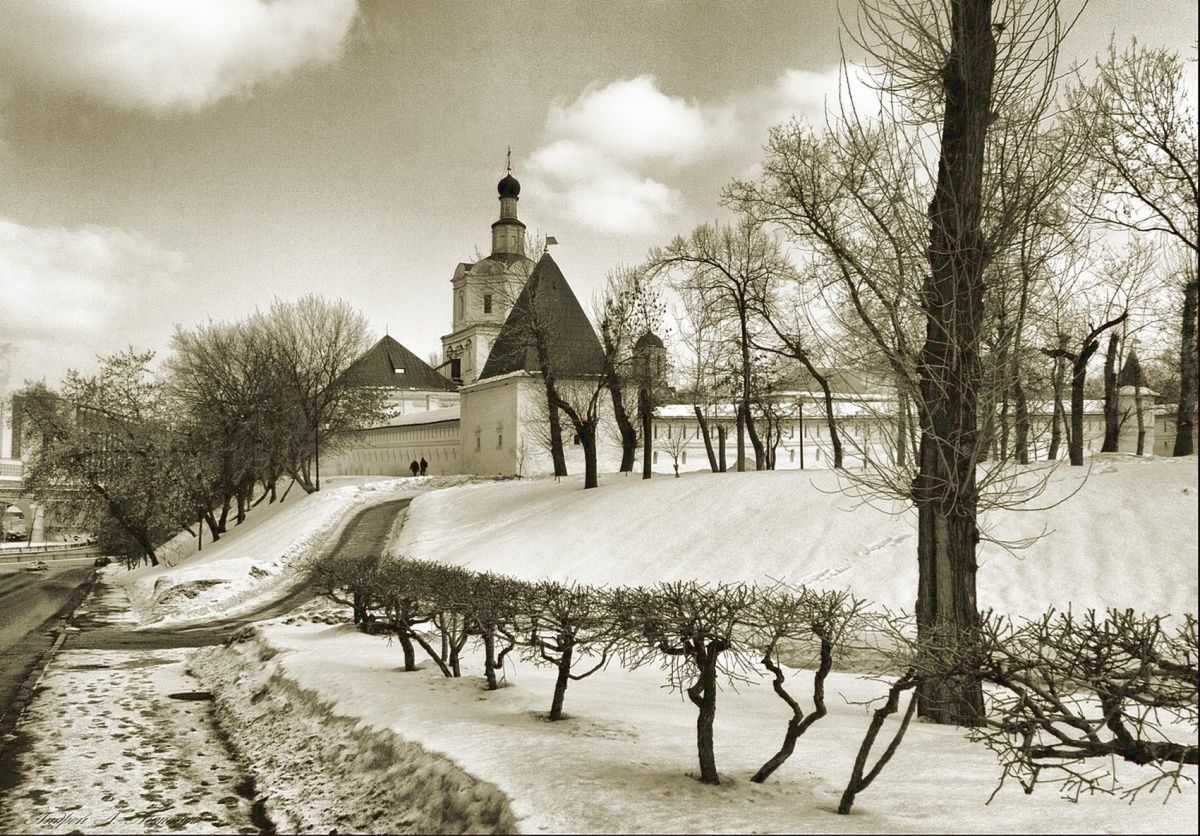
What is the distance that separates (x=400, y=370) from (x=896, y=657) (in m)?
64.8

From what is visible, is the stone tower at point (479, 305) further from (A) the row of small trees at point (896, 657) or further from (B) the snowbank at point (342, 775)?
(A) the row of small trees at point (896, 657)

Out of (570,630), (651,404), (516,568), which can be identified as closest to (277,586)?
(516,568)

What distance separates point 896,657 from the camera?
Result: 5.31 m

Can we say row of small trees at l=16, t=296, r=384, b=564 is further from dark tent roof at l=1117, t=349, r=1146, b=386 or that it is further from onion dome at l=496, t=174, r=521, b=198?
dark tent roof at l=1117, t=349, r=1146, b=386

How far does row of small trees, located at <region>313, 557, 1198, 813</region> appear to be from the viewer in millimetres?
4383

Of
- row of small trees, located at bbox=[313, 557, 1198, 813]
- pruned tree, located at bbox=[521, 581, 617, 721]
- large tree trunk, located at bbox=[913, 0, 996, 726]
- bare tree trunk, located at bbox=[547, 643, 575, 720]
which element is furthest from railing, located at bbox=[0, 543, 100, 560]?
large tree trunk, located at bbox=[913, 0, 996, 726]

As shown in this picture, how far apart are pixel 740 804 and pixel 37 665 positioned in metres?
13.5

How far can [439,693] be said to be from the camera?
9625 mm

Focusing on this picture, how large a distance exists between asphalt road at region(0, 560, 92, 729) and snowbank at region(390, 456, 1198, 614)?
941 centimetres

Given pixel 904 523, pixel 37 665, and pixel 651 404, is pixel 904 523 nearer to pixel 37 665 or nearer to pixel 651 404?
pixel 651 404

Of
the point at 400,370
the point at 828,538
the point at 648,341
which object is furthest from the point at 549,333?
the point at 400,370

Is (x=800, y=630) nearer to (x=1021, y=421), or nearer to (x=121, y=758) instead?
(x=1021, y=421)

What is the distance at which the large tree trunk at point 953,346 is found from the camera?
8.38 metres

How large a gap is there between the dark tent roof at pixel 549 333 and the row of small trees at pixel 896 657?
25.5m
